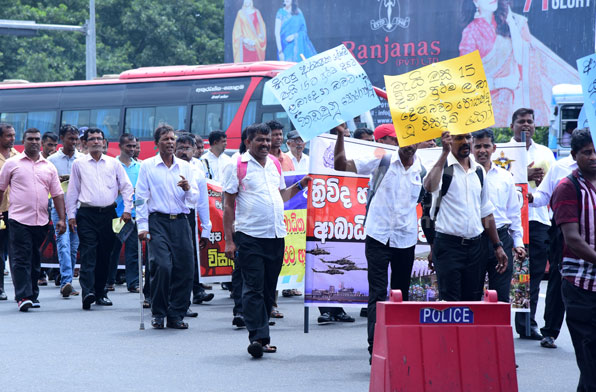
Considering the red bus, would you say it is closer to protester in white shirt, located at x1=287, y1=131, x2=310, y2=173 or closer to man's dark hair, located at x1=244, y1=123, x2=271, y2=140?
protester in white shirt, located at x1=287, y1=131, x2=310, y2=173

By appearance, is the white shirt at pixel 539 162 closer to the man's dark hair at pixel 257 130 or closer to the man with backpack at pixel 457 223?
the man with backpack at pixel 457 223

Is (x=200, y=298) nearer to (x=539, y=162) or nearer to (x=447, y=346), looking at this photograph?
(x=539, y=162)

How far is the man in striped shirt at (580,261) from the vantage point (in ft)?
18.9

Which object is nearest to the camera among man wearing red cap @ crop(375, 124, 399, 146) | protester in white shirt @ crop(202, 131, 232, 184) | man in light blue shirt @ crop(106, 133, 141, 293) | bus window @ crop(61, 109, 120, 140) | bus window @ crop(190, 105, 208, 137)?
man wearing red cap @ crop(375, 124, 399, 146)

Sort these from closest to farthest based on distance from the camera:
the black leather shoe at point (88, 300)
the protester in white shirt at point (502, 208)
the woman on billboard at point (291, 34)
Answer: the protester in white shirt at point (502, 208), the black leather shoe at point (88, 300), the woman on billboard at point (291, 34)

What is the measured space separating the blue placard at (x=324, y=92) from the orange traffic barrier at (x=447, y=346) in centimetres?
259

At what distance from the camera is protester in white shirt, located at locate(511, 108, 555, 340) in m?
9.34

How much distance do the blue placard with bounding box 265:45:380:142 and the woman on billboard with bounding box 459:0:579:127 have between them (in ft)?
79.3

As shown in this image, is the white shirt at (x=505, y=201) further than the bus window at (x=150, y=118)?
No

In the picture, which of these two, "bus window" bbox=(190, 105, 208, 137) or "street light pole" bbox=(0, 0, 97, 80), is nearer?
"street light pole" bbox=(0, 0, 97, 80)

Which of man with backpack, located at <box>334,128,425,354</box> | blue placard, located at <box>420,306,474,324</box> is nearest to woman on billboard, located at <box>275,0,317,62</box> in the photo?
man with backpack, located at <box>334,128,425,354</box>

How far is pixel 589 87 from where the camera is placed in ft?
19.3

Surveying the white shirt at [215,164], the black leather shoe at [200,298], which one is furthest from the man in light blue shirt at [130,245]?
the black leather shoe at [200,298]

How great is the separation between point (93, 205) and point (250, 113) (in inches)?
595
